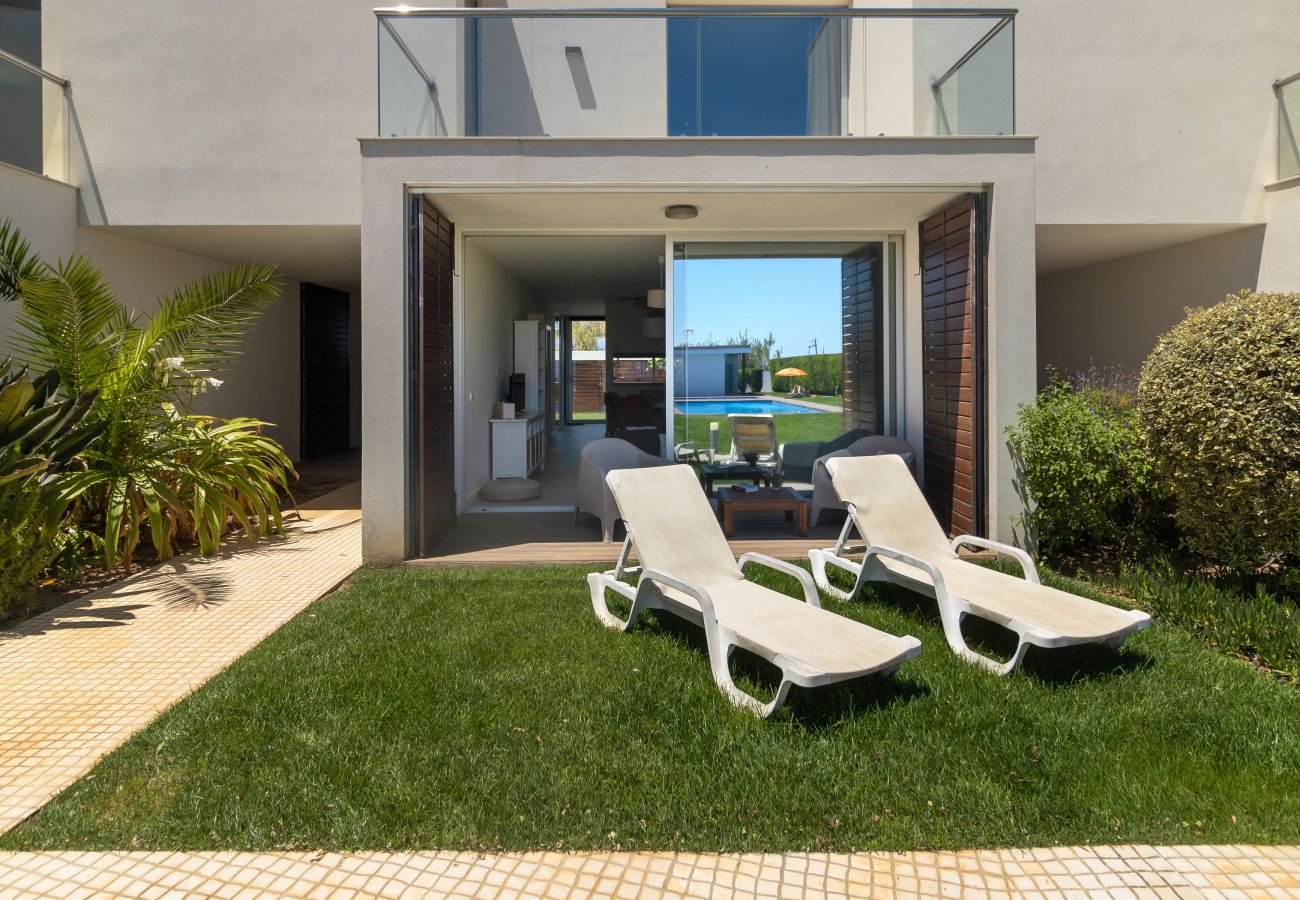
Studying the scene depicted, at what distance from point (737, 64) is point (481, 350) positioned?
4410 millimetres

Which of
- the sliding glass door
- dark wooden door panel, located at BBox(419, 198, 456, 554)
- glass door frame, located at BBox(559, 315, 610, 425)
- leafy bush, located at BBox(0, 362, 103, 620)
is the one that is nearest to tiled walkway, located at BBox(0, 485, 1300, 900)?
leafy bush, located at BBox(0, 362, 103, 620)

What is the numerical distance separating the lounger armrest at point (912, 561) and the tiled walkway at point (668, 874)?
1749 mm

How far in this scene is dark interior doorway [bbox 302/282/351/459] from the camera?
44.2 feet

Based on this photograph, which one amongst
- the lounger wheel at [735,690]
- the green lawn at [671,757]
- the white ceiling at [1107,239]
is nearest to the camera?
the green lawn at [671,757]

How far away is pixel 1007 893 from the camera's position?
90.1 inches

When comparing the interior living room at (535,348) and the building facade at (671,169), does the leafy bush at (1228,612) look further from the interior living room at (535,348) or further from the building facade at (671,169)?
the interior living room at (535,348)

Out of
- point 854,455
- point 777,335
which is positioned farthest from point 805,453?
point 777,335

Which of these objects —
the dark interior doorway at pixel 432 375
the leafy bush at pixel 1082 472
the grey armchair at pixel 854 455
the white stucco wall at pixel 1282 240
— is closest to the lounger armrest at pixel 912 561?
the leafy bush at pixel 1082 472

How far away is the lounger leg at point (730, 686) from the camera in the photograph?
329cm

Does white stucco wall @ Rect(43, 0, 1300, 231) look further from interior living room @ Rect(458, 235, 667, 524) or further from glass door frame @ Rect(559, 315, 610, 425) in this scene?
glass door frame @ Rect(559, 315, 610, 425)

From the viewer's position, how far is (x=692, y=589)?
389 centimetres

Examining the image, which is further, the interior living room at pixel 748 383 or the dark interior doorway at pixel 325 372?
the dark interior doorway at pixel 325 372

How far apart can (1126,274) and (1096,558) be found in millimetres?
6295

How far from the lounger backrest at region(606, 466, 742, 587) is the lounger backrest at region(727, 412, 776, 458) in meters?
3.09
